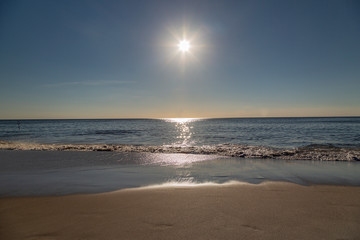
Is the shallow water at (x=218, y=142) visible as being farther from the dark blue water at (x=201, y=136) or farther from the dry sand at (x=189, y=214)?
the dry sand at (x=189, y=214)

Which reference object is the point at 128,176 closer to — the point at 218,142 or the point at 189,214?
the point at 189,214

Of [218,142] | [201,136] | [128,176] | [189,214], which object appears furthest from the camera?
[201,136]

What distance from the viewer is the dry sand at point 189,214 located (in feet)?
10.5

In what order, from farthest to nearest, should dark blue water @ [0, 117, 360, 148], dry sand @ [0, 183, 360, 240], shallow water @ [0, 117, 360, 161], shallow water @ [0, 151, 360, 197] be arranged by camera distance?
A: 1. dark blue water @ [0, 117, 360, 148]
2. shallow water @ [0, 117, 360, 161]
3. shallow water @ [0, 151, 360, 197]
4. dry sand @ [0, 183, 360, 240]

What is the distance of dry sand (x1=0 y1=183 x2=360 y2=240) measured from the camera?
10.5 feet

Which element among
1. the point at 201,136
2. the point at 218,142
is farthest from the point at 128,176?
the point at 201,136

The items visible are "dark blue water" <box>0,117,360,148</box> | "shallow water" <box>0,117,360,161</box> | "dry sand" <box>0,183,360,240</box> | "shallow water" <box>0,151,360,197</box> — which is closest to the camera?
"dry sand" <box>0,183,360,240</box>

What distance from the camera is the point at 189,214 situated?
152 inches

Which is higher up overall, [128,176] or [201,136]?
[128,176]

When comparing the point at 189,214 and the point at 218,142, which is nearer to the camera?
the point at 189,214

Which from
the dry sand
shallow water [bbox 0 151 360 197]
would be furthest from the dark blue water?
the dry sand

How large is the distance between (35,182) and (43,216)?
10.5ft

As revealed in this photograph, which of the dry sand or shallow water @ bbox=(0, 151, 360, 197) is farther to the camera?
shallow water @ bbox=(0, 151, 360, 197)

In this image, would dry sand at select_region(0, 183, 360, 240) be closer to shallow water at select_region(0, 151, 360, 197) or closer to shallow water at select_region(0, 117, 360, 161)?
shallow water at select_region(0, 151, 360, 197)
